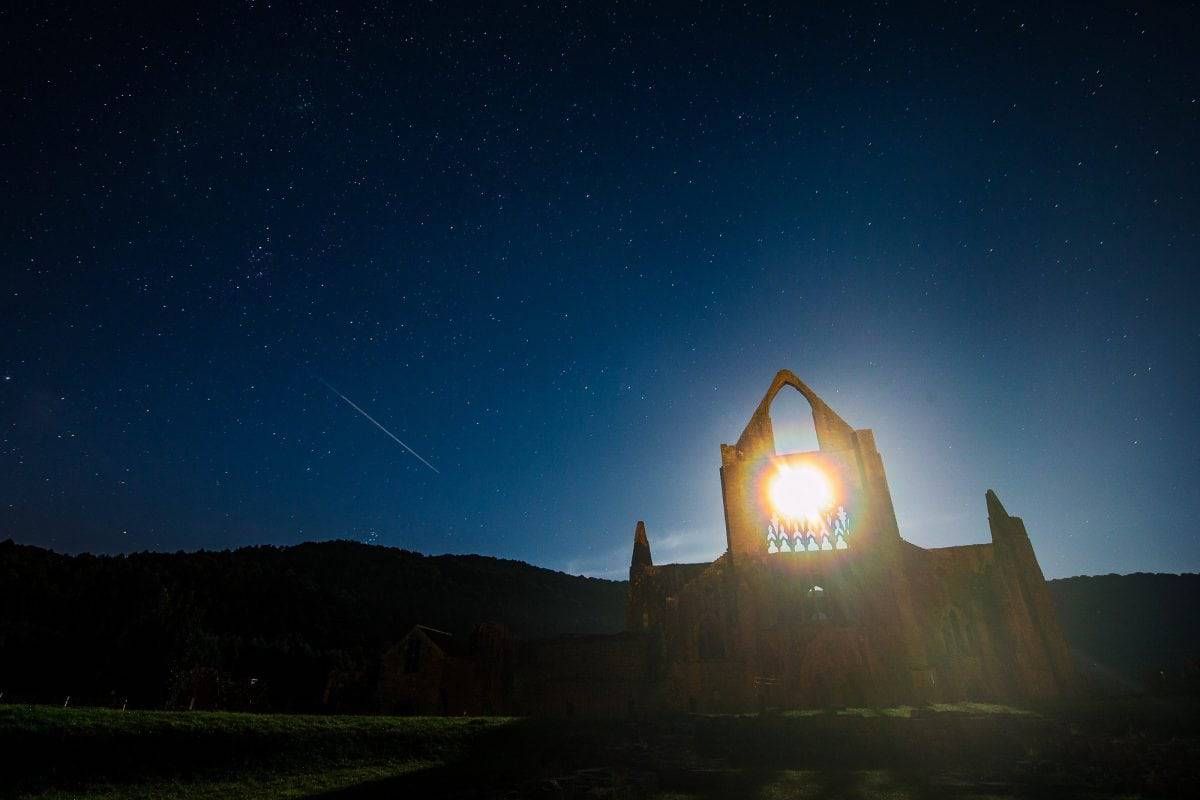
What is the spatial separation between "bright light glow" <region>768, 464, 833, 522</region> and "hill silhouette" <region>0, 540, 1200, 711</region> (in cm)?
1656

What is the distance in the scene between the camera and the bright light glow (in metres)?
30.4

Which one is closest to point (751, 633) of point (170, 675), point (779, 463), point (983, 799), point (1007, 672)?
point (779, 463)

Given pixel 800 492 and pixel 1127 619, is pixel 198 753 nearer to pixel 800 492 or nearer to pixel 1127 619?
pixel 800 492

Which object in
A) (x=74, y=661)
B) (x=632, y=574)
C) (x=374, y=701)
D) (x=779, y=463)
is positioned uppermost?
(x=779, y=463)

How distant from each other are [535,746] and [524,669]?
60.5 ft

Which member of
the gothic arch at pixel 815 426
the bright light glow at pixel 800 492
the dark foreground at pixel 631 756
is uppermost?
the gothic arch at pixel 815 426

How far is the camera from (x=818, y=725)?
59.9ft

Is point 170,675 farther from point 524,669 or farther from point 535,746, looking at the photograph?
point 535,746

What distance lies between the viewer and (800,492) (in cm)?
3088

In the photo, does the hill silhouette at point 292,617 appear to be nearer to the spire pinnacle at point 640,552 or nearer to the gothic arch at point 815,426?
the gothic arch at point 815,426

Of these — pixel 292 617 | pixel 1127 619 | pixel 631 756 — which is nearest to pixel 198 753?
pixel 631 756

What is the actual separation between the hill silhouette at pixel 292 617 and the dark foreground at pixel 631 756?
1537 cm

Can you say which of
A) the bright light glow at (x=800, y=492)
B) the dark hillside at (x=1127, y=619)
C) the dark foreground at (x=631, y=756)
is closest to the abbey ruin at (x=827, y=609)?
the bright light glow at (x=800, y=492)

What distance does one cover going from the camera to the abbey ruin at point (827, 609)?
26.0 meters
